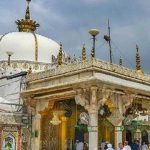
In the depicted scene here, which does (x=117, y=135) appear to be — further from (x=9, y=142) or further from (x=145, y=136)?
(x=145, y=136)

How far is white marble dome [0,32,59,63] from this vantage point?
95.9ft

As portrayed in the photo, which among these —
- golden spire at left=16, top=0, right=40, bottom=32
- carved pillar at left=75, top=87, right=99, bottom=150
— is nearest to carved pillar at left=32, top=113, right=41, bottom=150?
carved pillar at left=75, top=87, right=99, bottom=150

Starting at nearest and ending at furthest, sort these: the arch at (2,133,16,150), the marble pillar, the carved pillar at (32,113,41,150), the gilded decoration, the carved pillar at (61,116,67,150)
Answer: the marble pillar < the gilded decoration < the arch at (2,133,16,150) < the carved pillar at (32,113,41,150) < the carved pillar at (61,116,67,150)

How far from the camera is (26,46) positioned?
97.8 feet

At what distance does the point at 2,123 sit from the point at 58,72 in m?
3.49

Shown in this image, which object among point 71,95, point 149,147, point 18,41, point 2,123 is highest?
point 18,41

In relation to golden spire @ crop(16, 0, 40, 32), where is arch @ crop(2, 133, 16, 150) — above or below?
below

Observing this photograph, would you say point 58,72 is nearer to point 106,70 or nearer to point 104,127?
point 106,70

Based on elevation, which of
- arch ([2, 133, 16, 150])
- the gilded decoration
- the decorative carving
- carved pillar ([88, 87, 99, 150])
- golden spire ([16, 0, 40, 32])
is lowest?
arch ([2, 133, 16, 150])

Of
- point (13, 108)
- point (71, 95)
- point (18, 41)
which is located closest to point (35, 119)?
point (13, 108)

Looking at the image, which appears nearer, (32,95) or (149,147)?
(32,95)

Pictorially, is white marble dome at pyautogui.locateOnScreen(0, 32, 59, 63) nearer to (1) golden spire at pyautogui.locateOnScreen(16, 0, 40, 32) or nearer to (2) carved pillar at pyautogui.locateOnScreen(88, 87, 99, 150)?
(1) golden spire at pyautogui.locateOnScreen(16, 0, 40, 32)

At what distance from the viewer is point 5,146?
61.3ft

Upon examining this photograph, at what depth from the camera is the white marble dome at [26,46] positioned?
95.9ft
